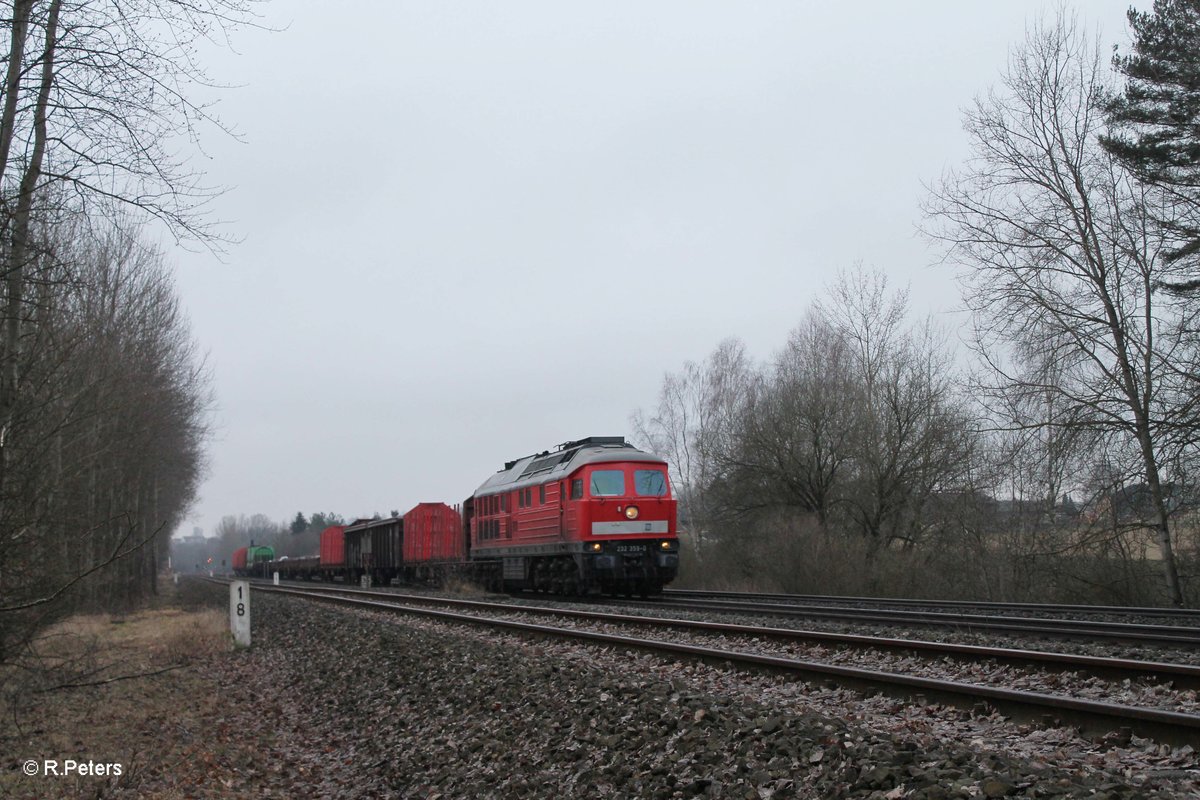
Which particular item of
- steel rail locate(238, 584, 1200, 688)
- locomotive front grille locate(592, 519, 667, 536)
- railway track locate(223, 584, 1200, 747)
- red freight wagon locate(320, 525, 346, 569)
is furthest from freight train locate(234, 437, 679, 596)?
red freight wagon locate(320, 525, 346, 569)

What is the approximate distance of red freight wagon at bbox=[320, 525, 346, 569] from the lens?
50500 millimetres

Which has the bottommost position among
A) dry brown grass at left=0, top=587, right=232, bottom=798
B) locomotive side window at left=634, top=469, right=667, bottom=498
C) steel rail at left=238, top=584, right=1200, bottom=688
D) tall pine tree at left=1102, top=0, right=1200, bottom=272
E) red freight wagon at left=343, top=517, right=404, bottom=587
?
dry brown grass at left=0, top=587, right=232, bottom=798

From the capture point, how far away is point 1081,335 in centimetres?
2081

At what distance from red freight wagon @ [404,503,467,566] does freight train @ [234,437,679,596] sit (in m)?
0.26

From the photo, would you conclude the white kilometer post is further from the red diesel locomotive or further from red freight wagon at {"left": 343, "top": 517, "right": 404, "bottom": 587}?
red freight wagon at {"left": 343, "top": 517, "right": 404, "bottom": 587}

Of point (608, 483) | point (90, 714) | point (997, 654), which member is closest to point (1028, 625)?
point (997, 654)

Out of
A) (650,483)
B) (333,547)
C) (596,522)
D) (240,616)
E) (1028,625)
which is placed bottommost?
(1028,625)

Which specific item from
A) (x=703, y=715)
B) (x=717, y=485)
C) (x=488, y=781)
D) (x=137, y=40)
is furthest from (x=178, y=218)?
(x=717, y=485)

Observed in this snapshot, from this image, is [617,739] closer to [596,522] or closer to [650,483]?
[596,522]

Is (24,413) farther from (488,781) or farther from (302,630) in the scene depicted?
(302,630)

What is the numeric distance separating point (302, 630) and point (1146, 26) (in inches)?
897

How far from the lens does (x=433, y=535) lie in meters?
A: 35.3

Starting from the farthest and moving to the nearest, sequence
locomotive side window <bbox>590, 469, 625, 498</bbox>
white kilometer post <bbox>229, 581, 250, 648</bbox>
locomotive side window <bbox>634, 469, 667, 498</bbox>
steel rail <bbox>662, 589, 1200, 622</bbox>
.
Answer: locomotive side window <bbox>634, 469, 667, 498</bbox> → locomotive side window <bbox>590, 469, 625, 498</bbox> → white kilometer post <bbox>229, 581, 250, 648</bbox> → steel rail <bbox>662, 589, 1200, 622</bbox>

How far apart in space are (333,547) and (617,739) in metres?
48.2
